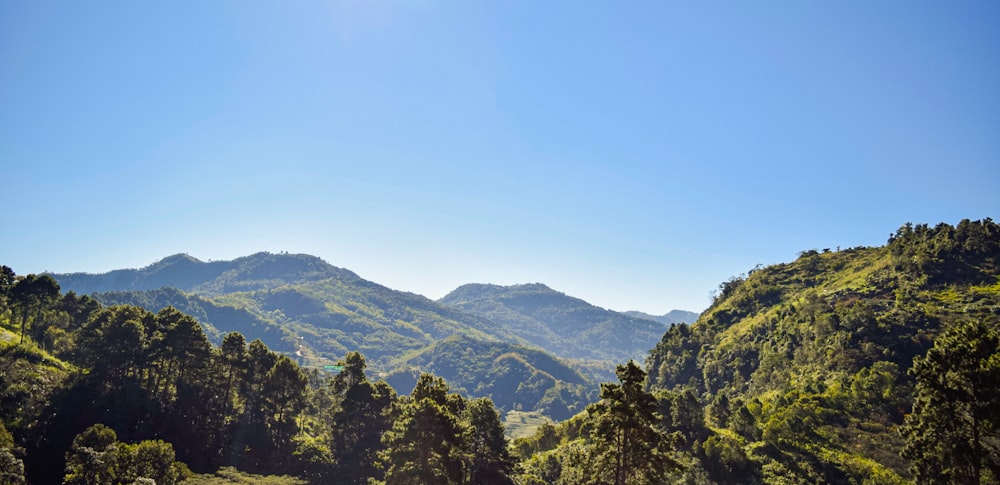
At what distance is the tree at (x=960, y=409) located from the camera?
32531 millimetres

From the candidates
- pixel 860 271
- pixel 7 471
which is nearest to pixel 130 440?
pixel 7 471

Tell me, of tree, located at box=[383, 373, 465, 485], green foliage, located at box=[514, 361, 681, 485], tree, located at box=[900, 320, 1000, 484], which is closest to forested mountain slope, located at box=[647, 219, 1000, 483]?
tree, located at box=[900, 320, 1000, 484]

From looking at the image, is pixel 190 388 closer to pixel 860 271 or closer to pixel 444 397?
pixel 444 397

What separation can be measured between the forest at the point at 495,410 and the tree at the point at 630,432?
0.16m

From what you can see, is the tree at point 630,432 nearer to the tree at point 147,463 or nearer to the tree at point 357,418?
the tree at point 147,463

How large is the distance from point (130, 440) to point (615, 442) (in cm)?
7234

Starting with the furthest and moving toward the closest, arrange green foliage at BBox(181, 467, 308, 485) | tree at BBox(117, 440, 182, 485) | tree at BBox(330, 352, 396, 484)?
1. tree at BBox(330, 352, 396, 484)
2. green foliage at BBox(181, 467, 308, 485)
3. tree at BBox(117, 440, 182, 485)

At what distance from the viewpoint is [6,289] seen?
311ft

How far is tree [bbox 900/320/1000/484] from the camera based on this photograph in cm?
3253

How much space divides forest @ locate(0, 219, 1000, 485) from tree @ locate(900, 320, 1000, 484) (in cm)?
11

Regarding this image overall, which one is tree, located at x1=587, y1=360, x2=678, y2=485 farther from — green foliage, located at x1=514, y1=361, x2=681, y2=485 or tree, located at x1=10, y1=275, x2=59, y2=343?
tree, located at x1=10, y1=275, x2=59, y2=343

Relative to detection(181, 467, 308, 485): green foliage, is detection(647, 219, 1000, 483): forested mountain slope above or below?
above

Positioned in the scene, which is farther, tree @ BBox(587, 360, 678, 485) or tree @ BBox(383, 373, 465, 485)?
tree @ BBox(383, 373, 465, 485)

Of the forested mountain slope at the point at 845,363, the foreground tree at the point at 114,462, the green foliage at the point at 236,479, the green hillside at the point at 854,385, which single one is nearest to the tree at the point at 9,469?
the foreground tree at the point at 114,462
